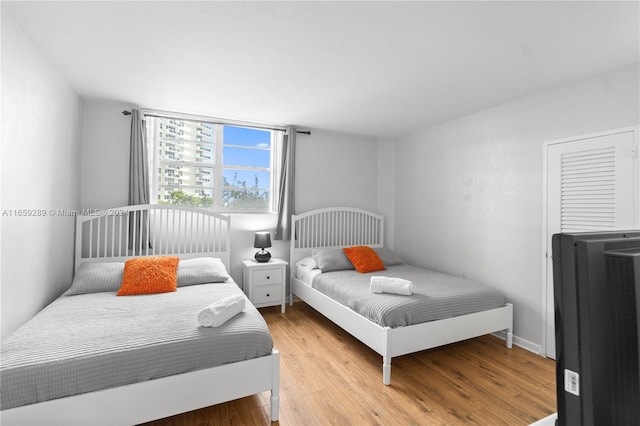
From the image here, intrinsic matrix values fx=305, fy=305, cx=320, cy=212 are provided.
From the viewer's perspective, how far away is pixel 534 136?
2.87 meters

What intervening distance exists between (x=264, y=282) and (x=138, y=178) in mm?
1827

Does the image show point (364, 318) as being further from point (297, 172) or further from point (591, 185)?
point (297, 172)

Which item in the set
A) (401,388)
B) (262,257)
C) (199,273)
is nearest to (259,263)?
(262,257)

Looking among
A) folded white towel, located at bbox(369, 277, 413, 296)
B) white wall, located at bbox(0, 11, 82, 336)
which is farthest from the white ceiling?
folded white towel, located at bbox(369, 277, 413, 296)

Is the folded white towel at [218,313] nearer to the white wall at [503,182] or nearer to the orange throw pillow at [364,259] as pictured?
the orange throw pillow at [364,259]

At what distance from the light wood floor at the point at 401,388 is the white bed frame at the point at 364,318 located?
0.20 meters

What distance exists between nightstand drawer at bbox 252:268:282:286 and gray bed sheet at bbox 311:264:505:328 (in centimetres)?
60

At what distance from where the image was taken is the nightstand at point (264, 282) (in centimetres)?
361

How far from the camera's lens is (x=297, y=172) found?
4.28 metres

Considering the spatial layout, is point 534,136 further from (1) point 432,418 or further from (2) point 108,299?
(2) point 108,299

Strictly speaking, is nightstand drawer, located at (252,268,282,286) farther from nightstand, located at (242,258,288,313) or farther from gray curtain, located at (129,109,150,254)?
gray curtain, located at (129,109,150,254)

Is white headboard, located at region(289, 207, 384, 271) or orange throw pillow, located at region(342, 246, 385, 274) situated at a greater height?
white headboard, located at region(289, 207, 384, 271)

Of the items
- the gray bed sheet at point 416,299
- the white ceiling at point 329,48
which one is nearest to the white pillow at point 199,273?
the gray bed sheet at point 416,299

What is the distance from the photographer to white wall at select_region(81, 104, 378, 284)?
3.28m
